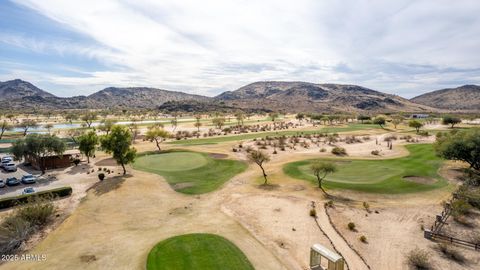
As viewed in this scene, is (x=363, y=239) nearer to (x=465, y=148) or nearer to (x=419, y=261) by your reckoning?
(x=419, y=261)

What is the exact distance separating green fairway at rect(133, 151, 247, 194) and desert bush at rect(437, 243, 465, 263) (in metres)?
27.5

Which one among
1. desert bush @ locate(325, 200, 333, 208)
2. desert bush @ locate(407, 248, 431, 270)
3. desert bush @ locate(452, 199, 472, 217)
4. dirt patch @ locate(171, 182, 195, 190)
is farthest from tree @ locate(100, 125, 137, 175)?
desert bush @ locate(452, 199, 472, 217)

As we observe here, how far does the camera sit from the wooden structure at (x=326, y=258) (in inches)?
796

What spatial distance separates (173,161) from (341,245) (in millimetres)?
39450

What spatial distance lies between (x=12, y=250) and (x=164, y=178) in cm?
2331

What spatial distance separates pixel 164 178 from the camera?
1811 inches

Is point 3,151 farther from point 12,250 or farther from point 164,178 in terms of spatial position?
point 12,250

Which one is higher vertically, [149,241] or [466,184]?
[466,184]

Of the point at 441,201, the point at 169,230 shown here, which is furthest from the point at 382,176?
the point at 169,230

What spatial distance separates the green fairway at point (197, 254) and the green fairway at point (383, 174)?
73.0ft

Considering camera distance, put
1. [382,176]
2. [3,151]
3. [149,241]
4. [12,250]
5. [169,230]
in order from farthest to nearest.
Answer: [3,151]
[382,176]
[169,230]
[149,241]
[12,250]

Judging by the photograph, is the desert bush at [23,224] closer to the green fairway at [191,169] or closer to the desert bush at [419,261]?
the green fairway at [191,169]

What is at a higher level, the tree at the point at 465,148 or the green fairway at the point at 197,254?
the tree at the point at 465,148

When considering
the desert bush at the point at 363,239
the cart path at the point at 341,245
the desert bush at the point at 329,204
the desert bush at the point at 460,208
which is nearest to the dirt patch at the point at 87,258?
the cart path at the point at 341,245
